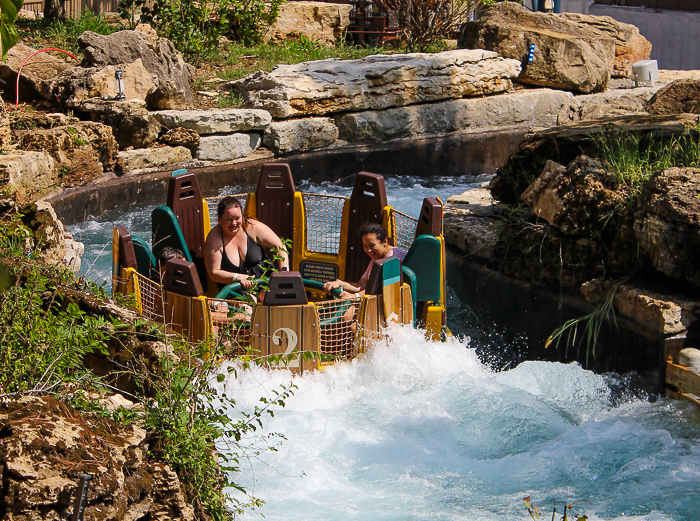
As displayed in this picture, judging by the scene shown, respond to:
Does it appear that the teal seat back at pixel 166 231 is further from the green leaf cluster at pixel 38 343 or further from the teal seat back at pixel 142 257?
the green leaf cluster at pixel 38 343

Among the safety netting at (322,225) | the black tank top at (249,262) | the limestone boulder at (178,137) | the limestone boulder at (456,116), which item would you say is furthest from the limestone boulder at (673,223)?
the limestone boulder at (456,116)

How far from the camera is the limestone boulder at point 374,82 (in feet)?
32.5

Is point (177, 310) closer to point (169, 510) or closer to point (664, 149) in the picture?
point (169, 510)

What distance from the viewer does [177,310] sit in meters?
4.14

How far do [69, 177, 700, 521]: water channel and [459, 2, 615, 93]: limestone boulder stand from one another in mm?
8564

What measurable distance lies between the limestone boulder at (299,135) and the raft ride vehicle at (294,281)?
14.4 ft

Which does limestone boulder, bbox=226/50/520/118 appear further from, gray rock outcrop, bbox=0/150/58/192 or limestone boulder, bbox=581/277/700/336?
limestone boulder, bbox=581/277/700/336

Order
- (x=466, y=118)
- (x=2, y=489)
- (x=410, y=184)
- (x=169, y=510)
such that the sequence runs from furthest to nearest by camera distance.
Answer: (x=466, y=118) < (x=410, y=184) < (x=169, y=510) < (x=2, y=489)

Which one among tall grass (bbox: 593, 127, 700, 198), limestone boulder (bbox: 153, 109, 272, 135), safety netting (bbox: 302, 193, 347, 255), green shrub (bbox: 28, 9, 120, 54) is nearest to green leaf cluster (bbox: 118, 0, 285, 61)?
green shrub (bbox: 28, 9, 120, 54)

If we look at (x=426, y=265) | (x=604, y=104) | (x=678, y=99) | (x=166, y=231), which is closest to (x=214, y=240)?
(x=166, y=231)

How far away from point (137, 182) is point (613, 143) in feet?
17.9

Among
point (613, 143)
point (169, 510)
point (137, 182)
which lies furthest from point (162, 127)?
point (169, 510)

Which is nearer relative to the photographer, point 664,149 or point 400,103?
point 664,149

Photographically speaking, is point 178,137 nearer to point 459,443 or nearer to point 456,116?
point 456,116
